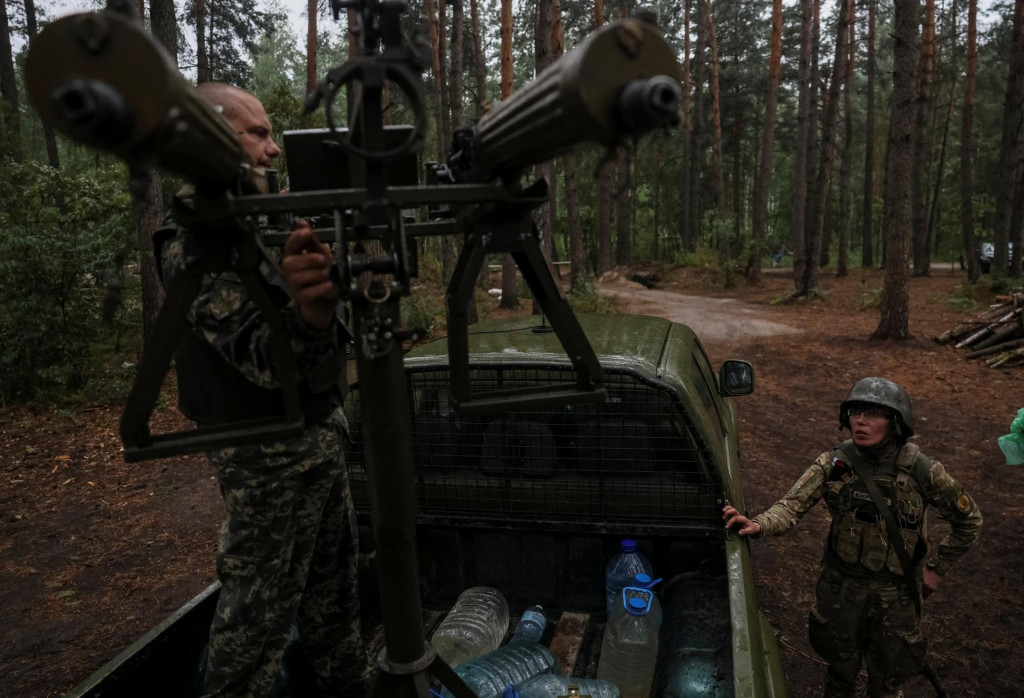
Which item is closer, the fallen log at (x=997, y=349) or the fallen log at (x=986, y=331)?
the fallen log at (x=997, y=349)

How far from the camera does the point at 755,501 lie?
20.9 ft

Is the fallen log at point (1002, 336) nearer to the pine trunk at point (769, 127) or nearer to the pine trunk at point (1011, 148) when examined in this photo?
the pine trunk at point (1011, 148)

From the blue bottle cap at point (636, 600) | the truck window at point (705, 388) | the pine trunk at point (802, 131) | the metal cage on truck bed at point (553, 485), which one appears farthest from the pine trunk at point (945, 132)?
the blue bottle cap at point (636, 600)

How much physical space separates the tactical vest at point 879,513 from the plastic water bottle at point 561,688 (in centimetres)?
129

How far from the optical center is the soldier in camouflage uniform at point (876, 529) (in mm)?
3057

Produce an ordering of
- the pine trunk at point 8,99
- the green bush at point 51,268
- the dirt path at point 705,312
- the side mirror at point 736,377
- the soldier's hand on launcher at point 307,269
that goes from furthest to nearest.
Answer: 1. the pine trunk at point 8,99
2. the dirt path at point 705,312
3. the green bush at point 51,268
4. the side mirror at point 736,377
5. the soldier's hand on launcher at point 307,269

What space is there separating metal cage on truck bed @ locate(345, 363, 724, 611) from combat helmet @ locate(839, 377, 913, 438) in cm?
72

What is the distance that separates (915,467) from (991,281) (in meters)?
17.1

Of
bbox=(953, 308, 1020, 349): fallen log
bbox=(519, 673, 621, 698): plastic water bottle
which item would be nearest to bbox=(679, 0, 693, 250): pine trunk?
bbox=(953, 308, 1020, 349): fallen log

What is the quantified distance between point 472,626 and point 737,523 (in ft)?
4.15

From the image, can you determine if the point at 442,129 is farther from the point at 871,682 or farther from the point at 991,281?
the point at 871,682

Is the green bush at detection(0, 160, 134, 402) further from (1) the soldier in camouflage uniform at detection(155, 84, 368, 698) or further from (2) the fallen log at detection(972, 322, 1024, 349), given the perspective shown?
(2) the fallen log at detection(972, 322, 1024, 349)

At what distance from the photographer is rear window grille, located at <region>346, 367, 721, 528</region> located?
317cm

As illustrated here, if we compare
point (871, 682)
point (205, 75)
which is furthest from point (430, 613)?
point (205, 75)
